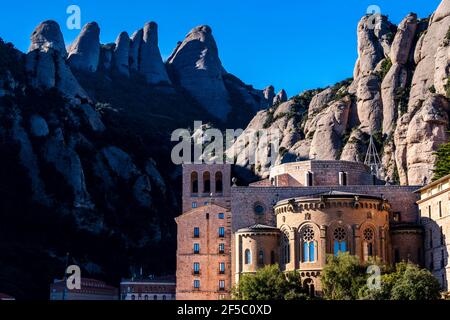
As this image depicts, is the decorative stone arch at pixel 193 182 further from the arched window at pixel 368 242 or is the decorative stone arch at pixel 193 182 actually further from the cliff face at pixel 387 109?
the cliff face at pixel 387 109

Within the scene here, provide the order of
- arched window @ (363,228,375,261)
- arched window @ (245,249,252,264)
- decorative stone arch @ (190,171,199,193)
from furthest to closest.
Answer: decorative stone arch @ (190,171,199,193)
arched window @ (245,249,252,264)
arched window @ (363,228,375,261)

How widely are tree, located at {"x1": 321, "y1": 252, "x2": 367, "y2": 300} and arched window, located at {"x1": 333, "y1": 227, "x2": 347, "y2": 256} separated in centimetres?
463

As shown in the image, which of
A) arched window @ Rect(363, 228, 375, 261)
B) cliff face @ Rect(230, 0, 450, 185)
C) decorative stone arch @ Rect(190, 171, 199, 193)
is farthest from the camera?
cliff face @ Rect(230, 0, 450, 185)

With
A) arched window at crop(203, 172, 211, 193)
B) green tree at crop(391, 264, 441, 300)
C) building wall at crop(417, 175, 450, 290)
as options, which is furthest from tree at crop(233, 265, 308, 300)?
arched window at crop(203, 172, 211, 193)

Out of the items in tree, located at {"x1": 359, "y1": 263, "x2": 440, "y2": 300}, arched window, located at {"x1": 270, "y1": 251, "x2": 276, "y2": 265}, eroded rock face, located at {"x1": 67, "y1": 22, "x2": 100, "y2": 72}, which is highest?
eroded rock face, located at {"x1": 67, "y1": 22, "x2": 100, "y2": 72}

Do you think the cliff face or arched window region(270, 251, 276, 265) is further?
the cliff face

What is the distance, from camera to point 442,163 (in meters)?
88.9

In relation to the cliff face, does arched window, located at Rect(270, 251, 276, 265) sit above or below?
below

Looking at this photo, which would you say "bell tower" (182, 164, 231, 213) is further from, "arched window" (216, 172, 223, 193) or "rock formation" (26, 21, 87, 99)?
"rock formation" (26, 21, 87, 99)

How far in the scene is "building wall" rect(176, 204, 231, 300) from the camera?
81000 millimetres

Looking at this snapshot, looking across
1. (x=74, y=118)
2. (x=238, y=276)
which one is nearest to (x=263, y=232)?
(x=238, y=276)

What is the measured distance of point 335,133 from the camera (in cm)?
12556

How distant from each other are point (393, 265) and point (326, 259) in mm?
7351

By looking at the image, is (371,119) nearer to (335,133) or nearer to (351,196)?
(335,133)
